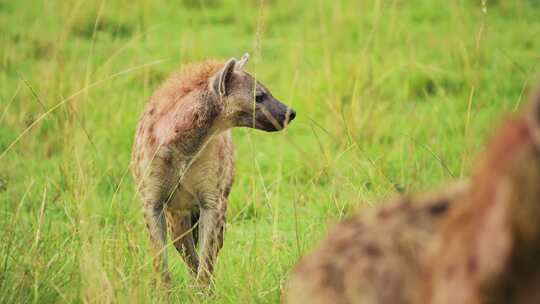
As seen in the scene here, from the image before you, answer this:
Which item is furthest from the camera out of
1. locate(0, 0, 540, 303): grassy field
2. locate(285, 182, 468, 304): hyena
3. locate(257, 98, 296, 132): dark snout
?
locate(257, 98, 296, 132): dark snout

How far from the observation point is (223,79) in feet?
13.5

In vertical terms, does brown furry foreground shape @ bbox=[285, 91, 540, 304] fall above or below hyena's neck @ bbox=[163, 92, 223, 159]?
above

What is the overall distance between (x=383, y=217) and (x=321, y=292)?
0.54 feet

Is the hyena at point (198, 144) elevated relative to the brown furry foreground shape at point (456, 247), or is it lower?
lower

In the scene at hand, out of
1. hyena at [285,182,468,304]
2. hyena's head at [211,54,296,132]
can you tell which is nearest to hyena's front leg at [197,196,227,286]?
hyena's head at [211,54,296,132]

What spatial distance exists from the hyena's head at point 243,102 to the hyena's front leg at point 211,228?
33 centimetres

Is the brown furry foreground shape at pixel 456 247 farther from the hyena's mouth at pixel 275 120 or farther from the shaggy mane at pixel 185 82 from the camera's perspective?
the shaggy mane at pixel 185 82

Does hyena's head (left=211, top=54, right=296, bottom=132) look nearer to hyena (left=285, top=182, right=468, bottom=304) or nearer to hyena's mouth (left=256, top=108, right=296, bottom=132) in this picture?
hyena's mouth (left=256, top=108, right=296, bottom=132)

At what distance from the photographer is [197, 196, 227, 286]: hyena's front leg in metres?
3.96

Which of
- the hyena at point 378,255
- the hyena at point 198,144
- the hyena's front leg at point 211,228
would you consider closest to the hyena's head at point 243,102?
the hyena at point 198,144

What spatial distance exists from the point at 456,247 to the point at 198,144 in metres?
2.67

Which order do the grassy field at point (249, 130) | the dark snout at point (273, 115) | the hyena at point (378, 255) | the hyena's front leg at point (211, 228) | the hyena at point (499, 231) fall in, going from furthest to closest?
1. the dark snout at point (273, 115)
2. the hyena's front leg at point (211, 228)
3. the grassy field at point (249, 130)
4. the hyena at point (378, 255)
5. the hyena at point (499, 231)

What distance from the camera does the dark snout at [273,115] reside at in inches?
161

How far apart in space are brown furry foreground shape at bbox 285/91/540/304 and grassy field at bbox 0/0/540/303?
115cm
